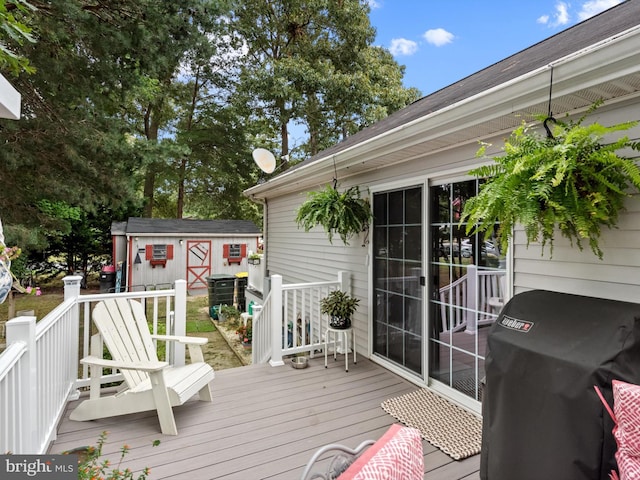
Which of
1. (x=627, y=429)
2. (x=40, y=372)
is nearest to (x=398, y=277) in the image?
(x=627, y=429)

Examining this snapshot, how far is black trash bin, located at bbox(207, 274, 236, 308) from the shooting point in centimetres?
936

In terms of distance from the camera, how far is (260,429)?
2.66 m

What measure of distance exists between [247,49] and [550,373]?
14920 mm

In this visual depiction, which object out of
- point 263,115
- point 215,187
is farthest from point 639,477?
point 215,187

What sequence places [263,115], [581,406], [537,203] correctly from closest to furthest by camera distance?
1. [581,406]
2. [537,203]
3. [263,115]

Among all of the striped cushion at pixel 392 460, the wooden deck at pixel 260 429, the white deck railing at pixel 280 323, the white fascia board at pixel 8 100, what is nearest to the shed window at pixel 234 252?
the white deck railing at pixel 280 323

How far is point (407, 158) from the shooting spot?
11.4 feet

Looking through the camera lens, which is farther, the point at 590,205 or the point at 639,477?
the point at 590,205

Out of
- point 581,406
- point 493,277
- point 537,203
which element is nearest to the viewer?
point 581,406

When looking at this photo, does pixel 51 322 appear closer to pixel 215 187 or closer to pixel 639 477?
pixel 639 477

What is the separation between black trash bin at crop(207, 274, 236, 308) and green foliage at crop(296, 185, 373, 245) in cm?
601

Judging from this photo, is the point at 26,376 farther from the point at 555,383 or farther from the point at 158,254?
the point at 158,254

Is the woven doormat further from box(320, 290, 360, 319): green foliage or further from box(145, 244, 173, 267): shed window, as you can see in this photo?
box(145, 244, 173, 267): shed window

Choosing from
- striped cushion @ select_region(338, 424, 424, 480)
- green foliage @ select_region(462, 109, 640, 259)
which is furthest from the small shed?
striped cushion @ select_region(338, 424, 424, 480)
